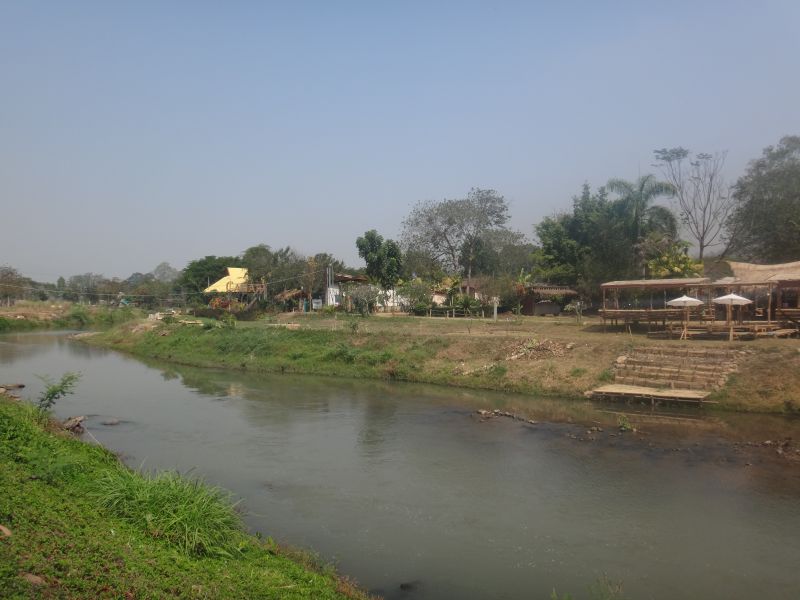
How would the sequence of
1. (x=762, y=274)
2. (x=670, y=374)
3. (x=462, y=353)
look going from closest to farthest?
(x=670, y=374), (x=462, y=353), (x=762, y=274)

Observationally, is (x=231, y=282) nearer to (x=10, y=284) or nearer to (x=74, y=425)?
(x=10, y=284)

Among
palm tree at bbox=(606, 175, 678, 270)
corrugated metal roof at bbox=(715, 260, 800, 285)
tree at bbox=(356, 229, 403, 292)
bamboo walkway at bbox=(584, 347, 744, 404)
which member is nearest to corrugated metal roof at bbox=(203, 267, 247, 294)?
tree at bbox=(356, 229, 403, 292)

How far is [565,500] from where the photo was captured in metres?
12.2

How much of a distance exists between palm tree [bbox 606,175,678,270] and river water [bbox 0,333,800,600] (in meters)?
23.3

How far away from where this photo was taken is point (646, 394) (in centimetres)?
2042

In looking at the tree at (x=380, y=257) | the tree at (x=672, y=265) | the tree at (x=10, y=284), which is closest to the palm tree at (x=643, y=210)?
the tree at (x=672, y=265)

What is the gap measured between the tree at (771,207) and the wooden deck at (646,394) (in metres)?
20.6

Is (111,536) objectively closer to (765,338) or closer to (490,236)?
(765,338)

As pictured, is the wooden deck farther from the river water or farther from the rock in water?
the rock in water

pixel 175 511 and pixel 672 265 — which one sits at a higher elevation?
pixel 672 265

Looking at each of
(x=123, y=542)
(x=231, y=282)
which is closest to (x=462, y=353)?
(x=123, y=542)

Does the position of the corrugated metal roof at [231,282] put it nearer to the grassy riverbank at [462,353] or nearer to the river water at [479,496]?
the grassy riverbank at [462,353]

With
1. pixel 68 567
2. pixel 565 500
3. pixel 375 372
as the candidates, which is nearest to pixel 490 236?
pixel 375 372

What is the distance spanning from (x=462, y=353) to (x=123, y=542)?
21771 mm
